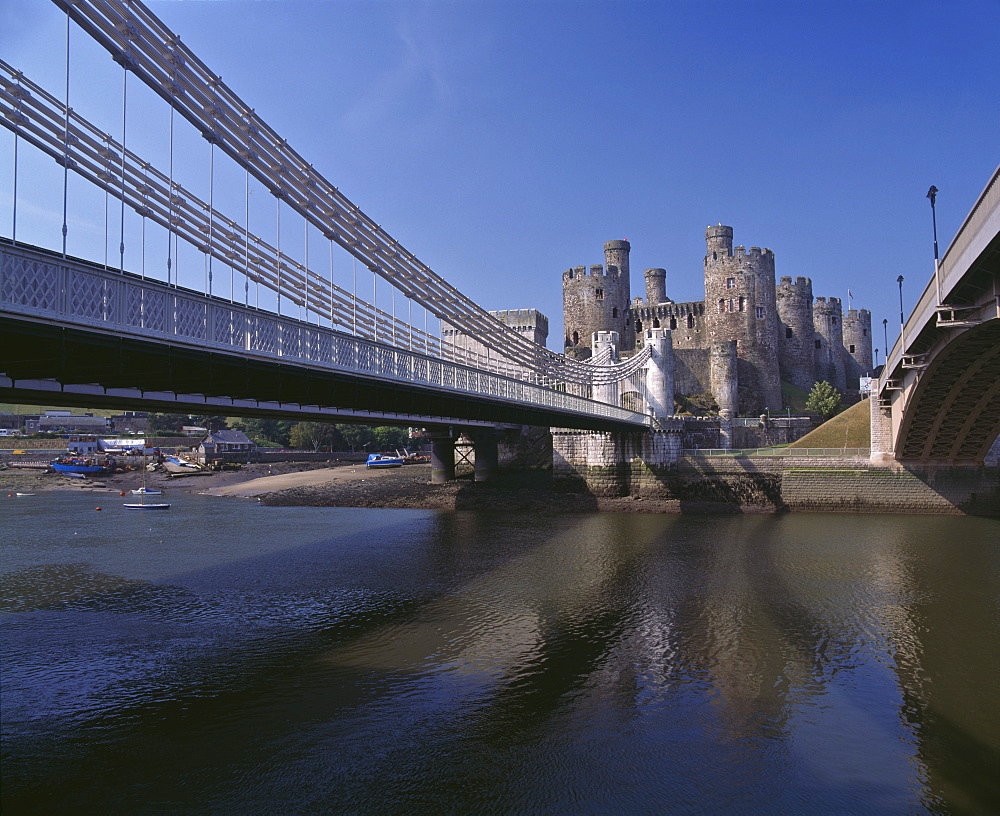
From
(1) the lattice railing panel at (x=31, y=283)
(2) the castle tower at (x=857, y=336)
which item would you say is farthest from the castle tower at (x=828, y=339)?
(1) the lattice railing panel at (x=31, y=283)

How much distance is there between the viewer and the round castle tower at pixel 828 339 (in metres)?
65.8

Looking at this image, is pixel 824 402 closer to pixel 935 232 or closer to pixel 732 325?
pixel 732 325

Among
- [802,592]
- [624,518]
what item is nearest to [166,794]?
[802,592]

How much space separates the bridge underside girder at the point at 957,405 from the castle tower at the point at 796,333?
3089 cm

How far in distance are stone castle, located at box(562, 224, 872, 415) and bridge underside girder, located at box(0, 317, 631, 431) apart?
114ft

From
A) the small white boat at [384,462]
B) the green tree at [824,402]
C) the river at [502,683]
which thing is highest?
the green tree at [824,402]

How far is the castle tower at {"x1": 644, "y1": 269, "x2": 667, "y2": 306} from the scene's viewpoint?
68438 mm

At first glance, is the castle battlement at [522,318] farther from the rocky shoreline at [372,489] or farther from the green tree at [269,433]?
the green tree at [269,433]

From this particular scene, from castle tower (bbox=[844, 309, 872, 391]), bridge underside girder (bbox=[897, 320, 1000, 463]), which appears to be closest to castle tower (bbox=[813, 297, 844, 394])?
castle tower (bbox=[844, 309, 872, 391])

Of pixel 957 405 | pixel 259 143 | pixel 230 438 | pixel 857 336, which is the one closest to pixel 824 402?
pixel 857 336

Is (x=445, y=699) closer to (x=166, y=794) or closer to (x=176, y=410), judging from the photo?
(x=166, y=794)

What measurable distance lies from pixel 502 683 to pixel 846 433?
30.2 m

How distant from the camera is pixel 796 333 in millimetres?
62312

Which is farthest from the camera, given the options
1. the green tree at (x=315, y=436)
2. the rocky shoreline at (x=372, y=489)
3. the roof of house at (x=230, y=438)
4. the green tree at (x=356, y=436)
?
the green tree at (x=356, y=436)
